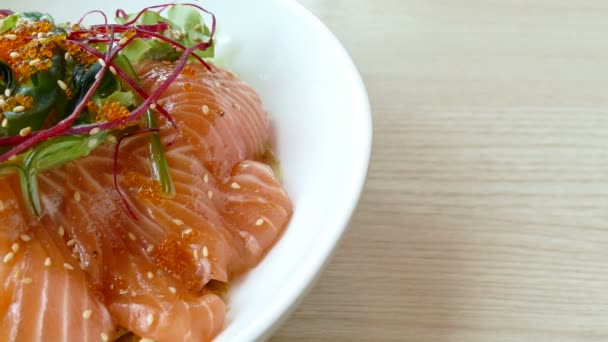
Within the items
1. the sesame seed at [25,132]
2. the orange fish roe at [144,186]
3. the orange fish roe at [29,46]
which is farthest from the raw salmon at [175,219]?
the orange fish roe at [29,46]

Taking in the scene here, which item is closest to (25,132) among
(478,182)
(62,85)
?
(62,85)

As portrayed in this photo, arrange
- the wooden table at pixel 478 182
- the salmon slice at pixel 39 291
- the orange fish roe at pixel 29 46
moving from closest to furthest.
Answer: the salmon slice at pixel 39 291 → the orange fish roe at pixel 29 46 → the wooden table at pixel 478 182

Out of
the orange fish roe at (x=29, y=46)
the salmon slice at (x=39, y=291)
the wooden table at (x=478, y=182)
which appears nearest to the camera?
the salmon slice at (x=39, y=291)

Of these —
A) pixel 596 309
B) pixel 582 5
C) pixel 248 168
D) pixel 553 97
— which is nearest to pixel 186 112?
pixel 248 168

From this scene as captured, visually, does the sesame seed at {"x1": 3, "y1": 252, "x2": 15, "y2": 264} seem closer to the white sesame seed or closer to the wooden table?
the white sesame seed

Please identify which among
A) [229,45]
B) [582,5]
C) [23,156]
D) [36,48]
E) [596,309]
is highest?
[36,48]

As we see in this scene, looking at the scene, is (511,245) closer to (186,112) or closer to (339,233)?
(339,233)

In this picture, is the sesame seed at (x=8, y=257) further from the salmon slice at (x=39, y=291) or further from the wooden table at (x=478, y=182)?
the wooden table at (x=478, y=182)
